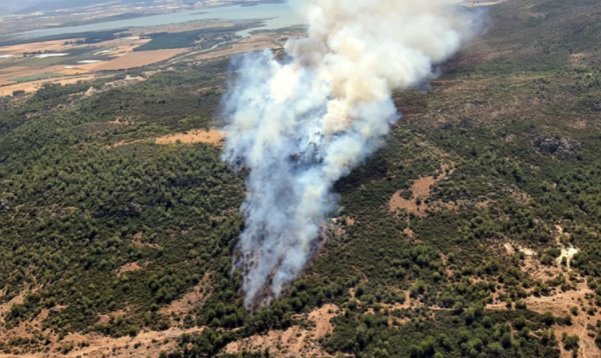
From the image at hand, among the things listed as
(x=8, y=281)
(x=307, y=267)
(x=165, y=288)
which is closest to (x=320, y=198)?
(x=307, y=267)

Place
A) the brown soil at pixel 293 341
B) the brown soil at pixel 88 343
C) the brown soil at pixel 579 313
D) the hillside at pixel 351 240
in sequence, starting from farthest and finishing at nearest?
the brown soil at pixel 88 343 < the hillside at pixel 351 240 < the brown soil at pixel 293 341 < the brown soil at pixel 579 313

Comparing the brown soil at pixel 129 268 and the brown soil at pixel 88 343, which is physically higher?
the brown soil at pixel 129 268

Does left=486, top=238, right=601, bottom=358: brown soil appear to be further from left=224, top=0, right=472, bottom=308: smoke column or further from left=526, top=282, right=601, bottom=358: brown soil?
left=224, top=0, right=472, bottom=308: smoke column

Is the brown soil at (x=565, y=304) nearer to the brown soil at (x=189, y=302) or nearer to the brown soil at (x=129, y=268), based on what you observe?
the brown soil at (x=189, y=302)

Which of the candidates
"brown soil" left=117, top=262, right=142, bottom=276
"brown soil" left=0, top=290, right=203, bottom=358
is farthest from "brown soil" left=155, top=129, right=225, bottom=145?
"brown soil" left=0, top=290, right=203, bottom=358

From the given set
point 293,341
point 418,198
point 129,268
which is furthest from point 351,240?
point 129,268

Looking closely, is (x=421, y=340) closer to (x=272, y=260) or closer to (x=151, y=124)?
(x=272, y=260)

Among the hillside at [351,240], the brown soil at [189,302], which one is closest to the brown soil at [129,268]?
the hillside at [351,240]
